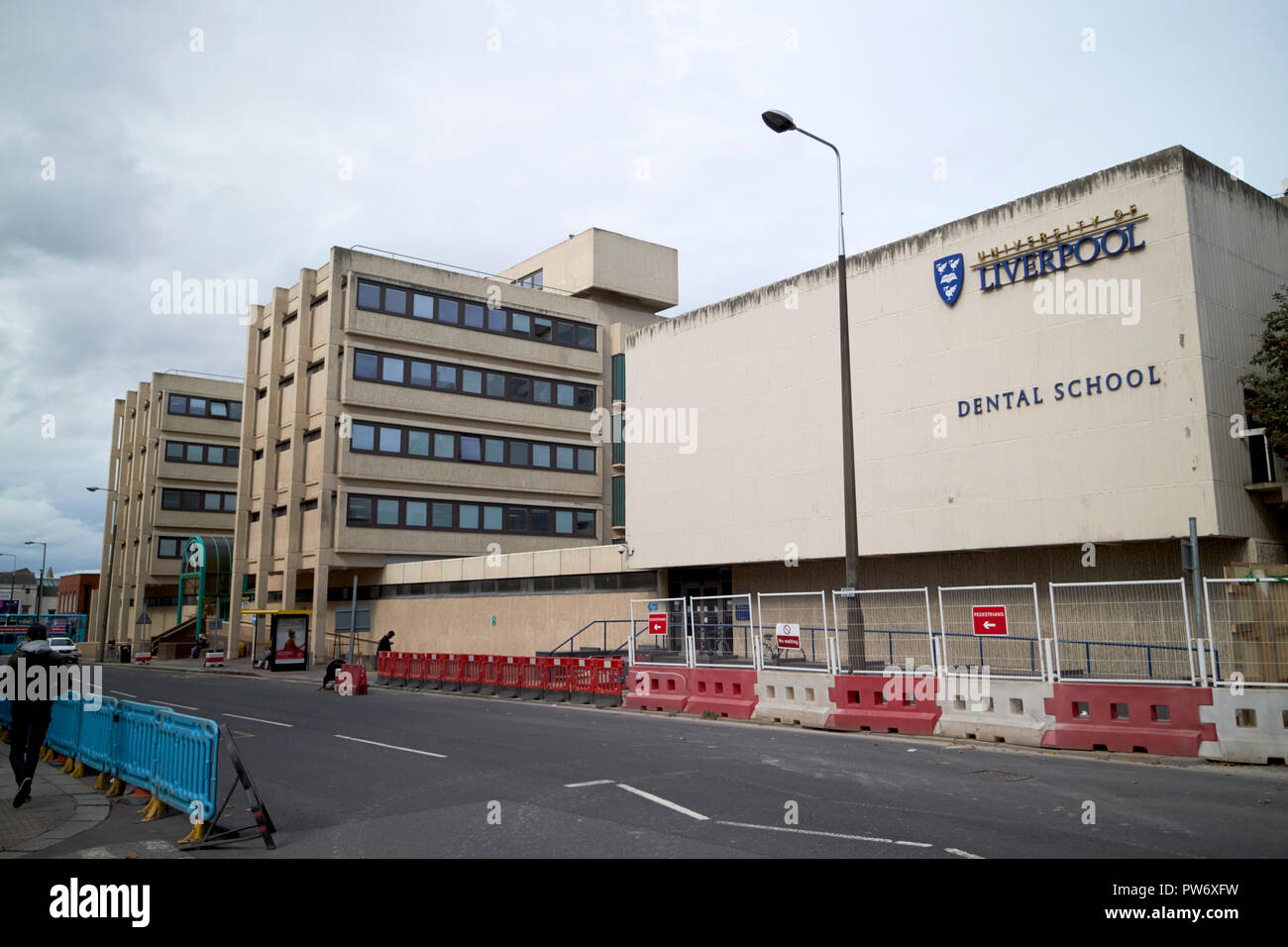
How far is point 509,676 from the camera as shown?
24.7 meters

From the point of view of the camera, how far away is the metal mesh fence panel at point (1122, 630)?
15219mm

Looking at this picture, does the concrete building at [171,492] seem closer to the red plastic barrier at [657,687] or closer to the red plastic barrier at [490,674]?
the red plastic barrier at [490,674]

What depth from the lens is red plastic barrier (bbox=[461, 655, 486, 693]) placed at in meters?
25.9

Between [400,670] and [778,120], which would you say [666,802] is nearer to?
[778,120]

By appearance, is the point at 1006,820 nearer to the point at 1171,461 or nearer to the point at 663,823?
the point at 663,823

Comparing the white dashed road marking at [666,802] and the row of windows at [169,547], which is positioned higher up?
the row of windows at [169,547]

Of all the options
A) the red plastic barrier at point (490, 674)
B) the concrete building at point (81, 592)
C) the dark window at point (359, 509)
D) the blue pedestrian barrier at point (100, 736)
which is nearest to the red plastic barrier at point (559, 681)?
the red plastic barrier at point (490, 674)

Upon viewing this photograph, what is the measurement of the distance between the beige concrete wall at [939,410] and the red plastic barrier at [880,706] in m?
7.59

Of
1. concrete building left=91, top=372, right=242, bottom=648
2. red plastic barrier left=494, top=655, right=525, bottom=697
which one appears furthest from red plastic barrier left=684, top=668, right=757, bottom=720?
concrete building left=91, top=372, right=242, bottom=648

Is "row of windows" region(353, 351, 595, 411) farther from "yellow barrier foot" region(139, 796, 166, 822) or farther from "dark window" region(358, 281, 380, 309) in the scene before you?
"yellow barrier foot" region(139, 796, 166, 822)

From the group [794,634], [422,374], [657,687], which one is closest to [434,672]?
[657,687]

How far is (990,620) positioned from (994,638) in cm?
309

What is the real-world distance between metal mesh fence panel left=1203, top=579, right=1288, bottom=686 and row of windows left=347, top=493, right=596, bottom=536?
37.4m

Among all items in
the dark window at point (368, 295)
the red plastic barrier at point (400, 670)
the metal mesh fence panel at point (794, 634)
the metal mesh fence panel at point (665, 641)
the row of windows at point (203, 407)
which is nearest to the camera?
the metal mesh fence panel at point (794, 634)
